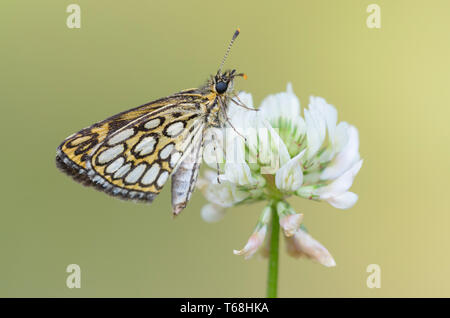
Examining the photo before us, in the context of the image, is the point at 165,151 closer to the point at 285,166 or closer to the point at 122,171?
the point at 122,171

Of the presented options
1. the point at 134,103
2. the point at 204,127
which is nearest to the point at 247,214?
the point at 134,103

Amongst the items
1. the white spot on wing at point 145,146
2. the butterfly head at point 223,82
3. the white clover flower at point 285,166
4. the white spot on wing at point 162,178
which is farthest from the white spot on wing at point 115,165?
the butterfly head at point 223,82

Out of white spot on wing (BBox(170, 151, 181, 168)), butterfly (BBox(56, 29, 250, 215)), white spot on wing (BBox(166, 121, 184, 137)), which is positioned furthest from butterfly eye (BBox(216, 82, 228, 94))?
white spot on wing (BBox(170, 151, 181, 168))

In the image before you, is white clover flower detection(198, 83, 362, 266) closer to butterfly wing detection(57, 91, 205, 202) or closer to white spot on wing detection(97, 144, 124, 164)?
butterfly wing detection(57, 91, 205, 202)

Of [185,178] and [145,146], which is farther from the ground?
[145,146]

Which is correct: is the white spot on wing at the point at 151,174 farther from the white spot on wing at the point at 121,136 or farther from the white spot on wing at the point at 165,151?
the white spot on wing at the point at 121,136

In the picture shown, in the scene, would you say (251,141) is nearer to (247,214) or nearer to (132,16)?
(247,214)

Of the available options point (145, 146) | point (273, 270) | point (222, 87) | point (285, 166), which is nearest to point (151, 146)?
point (145, 146)
